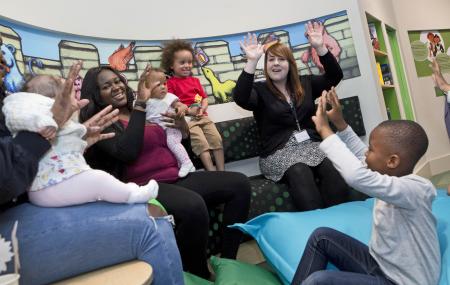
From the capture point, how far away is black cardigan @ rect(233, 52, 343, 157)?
2.47 m

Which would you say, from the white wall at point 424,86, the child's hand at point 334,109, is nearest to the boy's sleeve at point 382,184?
the child's hand at point 334,109

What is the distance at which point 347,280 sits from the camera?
4.04 ft

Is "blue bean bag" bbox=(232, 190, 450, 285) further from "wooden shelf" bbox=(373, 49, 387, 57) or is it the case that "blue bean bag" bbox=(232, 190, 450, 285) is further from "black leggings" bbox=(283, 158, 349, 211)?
"wooden shelf" bbox=(373, 49, 387, 57)

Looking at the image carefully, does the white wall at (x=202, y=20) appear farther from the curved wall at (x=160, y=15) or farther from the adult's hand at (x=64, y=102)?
the adult's hand at (x=64, y=102)

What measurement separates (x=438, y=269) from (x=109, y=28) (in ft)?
8.24

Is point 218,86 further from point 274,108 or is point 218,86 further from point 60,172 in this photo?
point 60,172

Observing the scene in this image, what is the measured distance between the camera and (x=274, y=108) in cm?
253

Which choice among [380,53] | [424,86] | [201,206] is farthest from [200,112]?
[424,86]

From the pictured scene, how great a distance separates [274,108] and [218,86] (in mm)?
855

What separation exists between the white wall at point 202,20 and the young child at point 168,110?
30.0 inches

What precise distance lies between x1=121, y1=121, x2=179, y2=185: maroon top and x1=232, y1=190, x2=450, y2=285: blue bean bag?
470 millimetres

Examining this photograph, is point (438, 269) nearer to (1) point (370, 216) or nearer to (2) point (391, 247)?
(2) point (391, 247)

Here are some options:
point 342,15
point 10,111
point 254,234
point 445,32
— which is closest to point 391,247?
point 254,234

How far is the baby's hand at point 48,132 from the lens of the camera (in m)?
1.16
